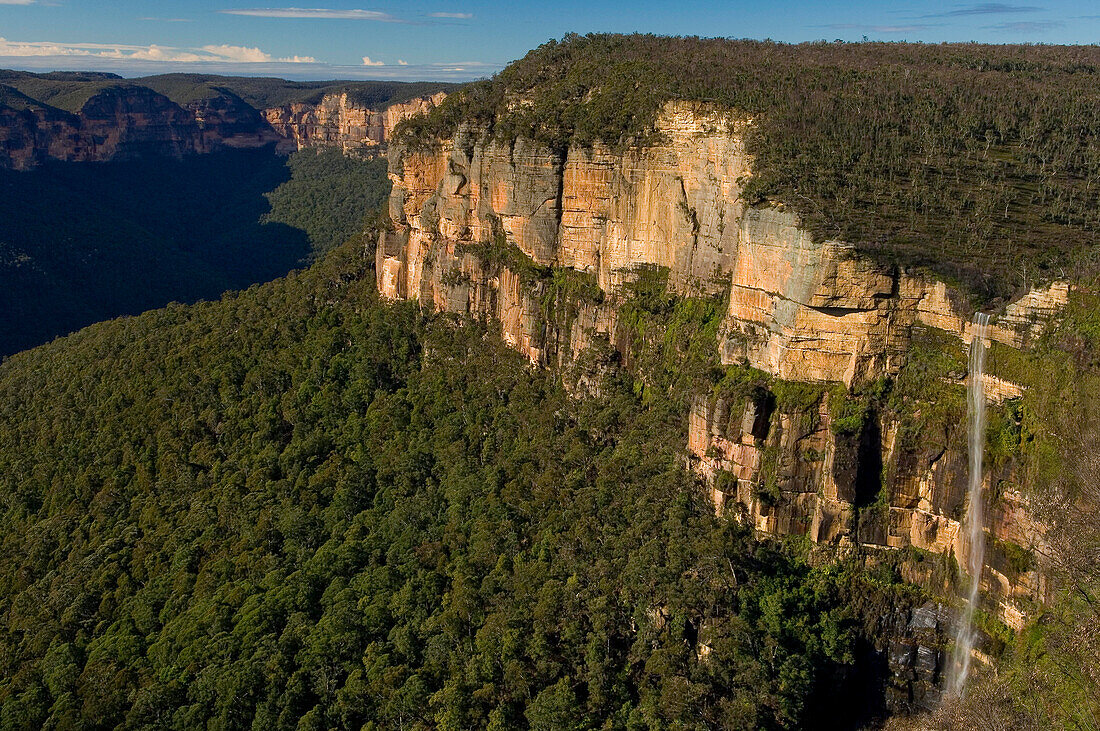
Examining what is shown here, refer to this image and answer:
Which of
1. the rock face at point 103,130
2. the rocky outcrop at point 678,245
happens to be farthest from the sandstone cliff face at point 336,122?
the rocky outcrop at point 678,245

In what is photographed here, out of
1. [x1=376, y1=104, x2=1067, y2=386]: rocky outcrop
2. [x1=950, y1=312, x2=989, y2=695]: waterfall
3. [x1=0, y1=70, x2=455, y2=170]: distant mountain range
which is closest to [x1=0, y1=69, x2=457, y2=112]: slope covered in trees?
[x1=0, y1=70, x2=455, y2=170]: distant mountain range

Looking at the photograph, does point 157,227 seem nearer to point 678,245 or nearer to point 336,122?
point 336,122

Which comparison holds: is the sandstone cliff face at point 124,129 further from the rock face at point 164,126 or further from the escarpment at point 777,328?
the escarpment at point 777,328

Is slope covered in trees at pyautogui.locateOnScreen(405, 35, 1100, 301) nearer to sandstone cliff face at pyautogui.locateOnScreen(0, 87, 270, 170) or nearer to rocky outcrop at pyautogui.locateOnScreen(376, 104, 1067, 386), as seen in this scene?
rocky outcrop at pyautogui.locateOnScreen(376, 104, 1067, 386)

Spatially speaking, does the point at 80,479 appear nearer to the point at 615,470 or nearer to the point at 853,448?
the point at 615,470

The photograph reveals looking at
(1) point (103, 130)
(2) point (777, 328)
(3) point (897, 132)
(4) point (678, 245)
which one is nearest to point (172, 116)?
(1) point (103, 130)

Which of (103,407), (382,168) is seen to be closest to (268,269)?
(382,168)
